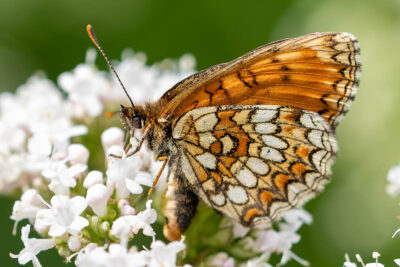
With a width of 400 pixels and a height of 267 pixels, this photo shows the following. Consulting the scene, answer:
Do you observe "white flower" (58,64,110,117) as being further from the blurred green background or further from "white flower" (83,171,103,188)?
"white flower" (83,171,103,188)

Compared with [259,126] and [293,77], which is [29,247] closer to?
[259,126]

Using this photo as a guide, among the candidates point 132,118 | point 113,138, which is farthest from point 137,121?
point 113,138

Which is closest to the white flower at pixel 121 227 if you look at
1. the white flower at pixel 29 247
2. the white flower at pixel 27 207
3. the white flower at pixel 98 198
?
the white flower at pixel 98 198

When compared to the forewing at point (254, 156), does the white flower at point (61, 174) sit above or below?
above

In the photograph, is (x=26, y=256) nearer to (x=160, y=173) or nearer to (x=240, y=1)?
(x=160, y=173)

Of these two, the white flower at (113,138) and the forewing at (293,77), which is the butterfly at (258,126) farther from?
the white flower at (113,138)

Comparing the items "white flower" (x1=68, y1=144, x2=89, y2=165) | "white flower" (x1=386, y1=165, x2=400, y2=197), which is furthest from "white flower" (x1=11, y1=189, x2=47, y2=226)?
"white flower" (x1=386, y1=165, x2=400, y2=197)
